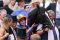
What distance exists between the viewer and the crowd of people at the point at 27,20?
2408 mm

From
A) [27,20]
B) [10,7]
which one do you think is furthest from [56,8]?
[10,7]

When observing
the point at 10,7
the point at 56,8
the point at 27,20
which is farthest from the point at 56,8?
the point at 10,7

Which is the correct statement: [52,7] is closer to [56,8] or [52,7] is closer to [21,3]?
[56,8]

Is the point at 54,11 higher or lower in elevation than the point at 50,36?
higher

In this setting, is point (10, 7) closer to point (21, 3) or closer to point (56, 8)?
point (21, 3)

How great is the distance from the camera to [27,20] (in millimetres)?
2410

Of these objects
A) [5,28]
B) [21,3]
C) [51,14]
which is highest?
[21,3]

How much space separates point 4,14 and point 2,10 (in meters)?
0.05

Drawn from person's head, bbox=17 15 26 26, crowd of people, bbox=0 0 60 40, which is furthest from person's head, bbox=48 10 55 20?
person's head, bbox=17 15 26 26

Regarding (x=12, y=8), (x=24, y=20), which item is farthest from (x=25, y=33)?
(x=12, y=8)

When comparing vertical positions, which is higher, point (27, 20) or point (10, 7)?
point (10, 7)

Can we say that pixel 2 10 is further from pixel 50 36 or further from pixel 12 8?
pixel 50 36

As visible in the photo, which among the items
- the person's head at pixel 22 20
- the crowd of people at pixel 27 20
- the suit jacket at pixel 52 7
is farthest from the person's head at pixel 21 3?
the suit jacket at pixel 52 7

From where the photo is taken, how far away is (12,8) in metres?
2.42
